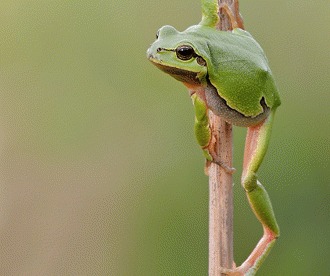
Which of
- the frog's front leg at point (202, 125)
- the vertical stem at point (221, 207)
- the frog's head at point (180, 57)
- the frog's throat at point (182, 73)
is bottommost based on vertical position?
the vertical stem at point (221, 207)

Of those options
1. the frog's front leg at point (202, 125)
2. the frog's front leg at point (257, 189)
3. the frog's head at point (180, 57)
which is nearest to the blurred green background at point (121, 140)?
the frog's front leg at point (257, 189)

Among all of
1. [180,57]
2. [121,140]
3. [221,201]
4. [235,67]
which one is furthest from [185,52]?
[121,140]

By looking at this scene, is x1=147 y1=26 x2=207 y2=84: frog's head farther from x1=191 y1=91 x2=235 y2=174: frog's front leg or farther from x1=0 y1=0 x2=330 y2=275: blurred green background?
x1=0 y1=0 x2=330 y2=275: blurred green background

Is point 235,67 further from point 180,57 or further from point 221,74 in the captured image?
point 180,57

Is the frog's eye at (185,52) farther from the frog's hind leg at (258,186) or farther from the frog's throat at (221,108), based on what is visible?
the frog's hind leg at (258,186)

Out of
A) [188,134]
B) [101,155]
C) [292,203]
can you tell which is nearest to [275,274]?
[292,203]
